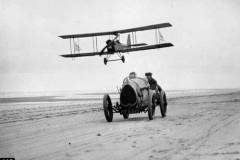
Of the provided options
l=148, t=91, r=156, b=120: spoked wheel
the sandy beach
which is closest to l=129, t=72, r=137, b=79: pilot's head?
l=148, t=91, r=156, b=120: spoked wheel

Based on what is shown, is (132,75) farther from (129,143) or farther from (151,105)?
(129,143)

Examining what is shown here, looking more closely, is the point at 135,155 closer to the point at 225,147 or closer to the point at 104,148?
the point at 104,148

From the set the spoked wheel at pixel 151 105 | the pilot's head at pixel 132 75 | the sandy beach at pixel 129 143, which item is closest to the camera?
the sandy beach at pixel 129 143

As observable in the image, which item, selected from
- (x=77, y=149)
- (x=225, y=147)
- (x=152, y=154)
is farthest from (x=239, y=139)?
(x=77, y=149)

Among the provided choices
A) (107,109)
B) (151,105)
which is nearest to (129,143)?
(151,105)

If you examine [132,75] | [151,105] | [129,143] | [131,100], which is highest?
[132,75]

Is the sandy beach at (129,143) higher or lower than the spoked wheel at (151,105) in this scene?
lower

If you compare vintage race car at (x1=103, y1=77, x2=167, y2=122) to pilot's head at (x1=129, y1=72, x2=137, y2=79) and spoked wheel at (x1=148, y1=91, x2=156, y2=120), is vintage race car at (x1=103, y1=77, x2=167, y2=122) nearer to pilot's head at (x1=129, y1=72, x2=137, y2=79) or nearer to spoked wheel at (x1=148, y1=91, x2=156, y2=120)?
spoked wheel at (x1=148, y1=91, x2=156, y2=120)

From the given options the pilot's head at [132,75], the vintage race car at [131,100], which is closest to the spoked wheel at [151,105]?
the vintage race car at [131,100]

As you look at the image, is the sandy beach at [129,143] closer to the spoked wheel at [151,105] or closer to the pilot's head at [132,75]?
the spoked wheel at [151,105]

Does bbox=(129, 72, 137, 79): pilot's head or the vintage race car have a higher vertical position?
bbox=(129, 72, 137, 79): pilot's head

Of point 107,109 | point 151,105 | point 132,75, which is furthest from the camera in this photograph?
point 132,75
